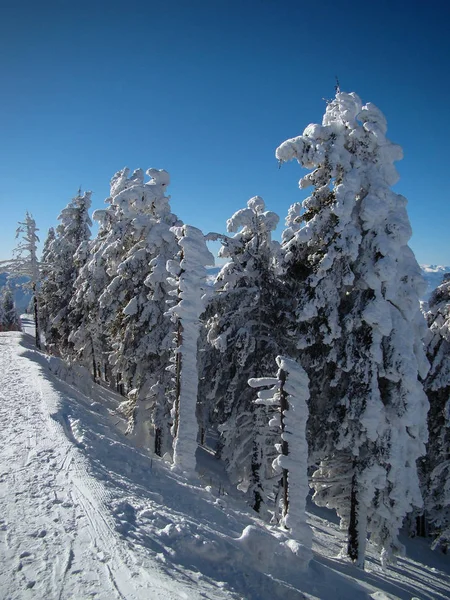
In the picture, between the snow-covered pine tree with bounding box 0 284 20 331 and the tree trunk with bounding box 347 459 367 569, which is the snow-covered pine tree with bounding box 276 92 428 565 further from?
the snow-covered pine tree with bounding box 0 284 20 331

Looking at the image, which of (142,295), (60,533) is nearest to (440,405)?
(142,295)

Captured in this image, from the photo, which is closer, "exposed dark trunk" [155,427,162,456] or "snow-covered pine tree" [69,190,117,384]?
"exposed dark trunk" [155,427,162,456]

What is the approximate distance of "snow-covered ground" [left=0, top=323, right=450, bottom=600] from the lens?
4.77 meters

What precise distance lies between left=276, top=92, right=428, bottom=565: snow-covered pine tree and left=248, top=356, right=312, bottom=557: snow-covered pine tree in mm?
2828

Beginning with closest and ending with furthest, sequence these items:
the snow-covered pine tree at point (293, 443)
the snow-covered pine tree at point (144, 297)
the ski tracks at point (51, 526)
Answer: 1. the ski tracks at point (51, 526)
2. the snow-covered pine tree at point (293, 443)
3. the snow-covered pine tree at point (144, 297)

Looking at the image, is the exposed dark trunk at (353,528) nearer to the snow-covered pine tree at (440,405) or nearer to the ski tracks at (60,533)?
the snow-covered pine tree at (440,405)

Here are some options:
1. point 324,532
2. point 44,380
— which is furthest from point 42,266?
point 324,532

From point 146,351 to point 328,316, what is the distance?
330 inches

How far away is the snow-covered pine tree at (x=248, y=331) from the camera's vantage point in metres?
13.9

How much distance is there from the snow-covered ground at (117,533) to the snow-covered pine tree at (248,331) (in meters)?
4.13

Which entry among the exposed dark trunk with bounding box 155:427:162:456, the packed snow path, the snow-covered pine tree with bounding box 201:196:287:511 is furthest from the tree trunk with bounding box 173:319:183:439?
the exposed dark trunk with bounding box 155:427:162:456

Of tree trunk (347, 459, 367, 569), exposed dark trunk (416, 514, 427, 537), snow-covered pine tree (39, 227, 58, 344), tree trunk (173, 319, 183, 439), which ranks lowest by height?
Result: exposed dark trunk (416, 514, 427, 537)

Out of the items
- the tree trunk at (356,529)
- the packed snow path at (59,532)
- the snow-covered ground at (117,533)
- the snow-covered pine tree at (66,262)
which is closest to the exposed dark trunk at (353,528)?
the tree trunk at (356,529)

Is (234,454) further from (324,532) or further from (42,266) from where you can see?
(42,266)
